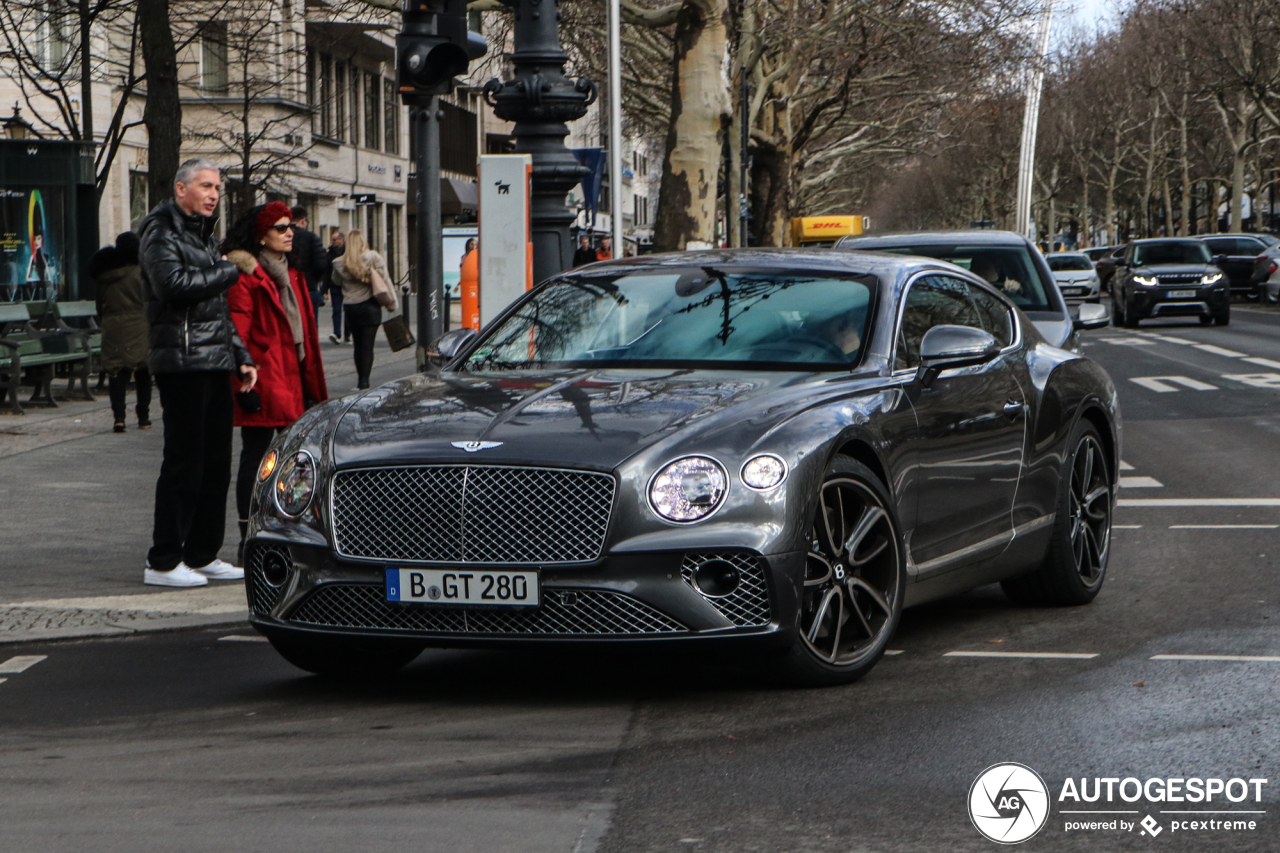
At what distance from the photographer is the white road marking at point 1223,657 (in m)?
6.41

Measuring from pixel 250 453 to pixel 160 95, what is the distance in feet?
38.2

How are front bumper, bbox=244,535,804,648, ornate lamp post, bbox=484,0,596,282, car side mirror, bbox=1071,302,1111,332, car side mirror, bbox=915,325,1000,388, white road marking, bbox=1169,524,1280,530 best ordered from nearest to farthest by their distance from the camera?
front bumper, bbox=244,535,804,648 → car side mirror, bbox=915,325,1000,388 → white road marking, bbox=1169,524,1280,530 → ornate lamp post, bbox=484,0,596,282 → car side mirror, bbox=1071,302,1111,332

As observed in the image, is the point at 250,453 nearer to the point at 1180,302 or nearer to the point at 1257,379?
the point at 1257,379

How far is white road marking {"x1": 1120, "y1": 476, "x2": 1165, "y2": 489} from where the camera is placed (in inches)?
474

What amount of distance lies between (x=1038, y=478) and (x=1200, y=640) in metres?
0.99

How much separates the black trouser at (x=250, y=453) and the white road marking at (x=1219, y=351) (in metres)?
19.0

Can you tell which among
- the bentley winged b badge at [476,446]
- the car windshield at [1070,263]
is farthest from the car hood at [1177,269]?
the bentley winged b badge at [476,446]

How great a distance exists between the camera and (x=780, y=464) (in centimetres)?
575

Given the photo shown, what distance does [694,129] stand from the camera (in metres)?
22.7

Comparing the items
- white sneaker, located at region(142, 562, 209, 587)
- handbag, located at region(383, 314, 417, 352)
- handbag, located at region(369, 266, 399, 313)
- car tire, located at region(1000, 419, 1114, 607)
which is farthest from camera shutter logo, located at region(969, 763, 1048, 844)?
handbag, located at region(369, 266, 399, 313)

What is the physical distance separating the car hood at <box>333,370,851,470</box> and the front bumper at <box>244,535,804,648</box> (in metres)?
0.31

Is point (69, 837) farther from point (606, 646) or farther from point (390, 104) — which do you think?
point (390, 104)

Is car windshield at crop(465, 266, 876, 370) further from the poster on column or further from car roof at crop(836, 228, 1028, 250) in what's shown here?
the poster on column

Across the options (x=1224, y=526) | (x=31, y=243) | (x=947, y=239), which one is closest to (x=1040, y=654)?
(x=1224, y=526)
